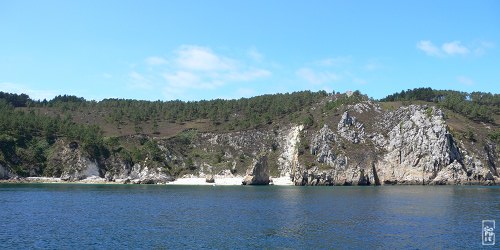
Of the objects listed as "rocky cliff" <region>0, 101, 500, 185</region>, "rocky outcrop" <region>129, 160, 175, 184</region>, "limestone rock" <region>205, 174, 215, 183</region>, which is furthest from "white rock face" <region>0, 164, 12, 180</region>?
"limestone rock" <region>205, 174, 215, 183</region>

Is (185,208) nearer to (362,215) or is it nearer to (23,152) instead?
(362,215)

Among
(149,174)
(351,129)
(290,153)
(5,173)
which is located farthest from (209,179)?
(5,173)

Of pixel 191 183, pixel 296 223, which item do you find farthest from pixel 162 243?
pixel 191 183

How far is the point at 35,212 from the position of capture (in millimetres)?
68625

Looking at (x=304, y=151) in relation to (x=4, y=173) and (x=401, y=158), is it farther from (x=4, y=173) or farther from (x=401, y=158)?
(x=4, y=173)

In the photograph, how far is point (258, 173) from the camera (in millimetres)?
163000

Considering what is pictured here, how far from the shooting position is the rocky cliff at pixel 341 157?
156000 mm

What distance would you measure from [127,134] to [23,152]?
1867 inches

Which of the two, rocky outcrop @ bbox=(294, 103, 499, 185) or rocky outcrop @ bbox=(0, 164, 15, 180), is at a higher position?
rocky outcrop @ bbox=(294, 103, 499, 185)

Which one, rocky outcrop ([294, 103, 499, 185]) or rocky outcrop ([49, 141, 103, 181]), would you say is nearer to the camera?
rocky outcrop ([294, 103, 499, 185])

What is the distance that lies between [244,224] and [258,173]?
4139 inches

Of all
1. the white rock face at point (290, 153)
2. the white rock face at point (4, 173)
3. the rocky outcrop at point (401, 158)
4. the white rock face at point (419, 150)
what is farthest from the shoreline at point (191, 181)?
the white rock face at point (419, 150)

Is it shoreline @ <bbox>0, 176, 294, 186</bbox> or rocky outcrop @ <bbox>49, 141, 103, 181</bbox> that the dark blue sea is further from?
rocky outcrop @ <bbox>49, 141, 103, 181</bbox>

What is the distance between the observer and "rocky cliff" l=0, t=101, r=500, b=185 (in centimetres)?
15600
